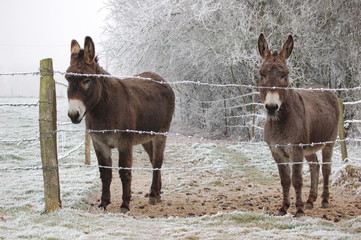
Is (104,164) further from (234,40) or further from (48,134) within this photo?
(234,40)

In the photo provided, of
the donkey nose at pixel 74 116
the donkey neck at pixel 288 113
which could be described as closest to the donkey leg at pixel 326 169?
the donkey neck at pixel 288 113

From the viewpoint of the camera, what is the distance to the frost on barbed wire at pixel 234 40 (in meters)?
14.3

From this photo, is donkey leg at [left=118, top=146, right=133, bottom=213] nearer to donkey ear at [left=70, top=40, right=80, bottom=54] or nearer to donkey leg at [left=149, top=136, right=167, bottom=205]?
donkey leg at [left=149, top=136, right=167, bottom=205]

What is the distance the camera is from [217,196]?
7.81 meters

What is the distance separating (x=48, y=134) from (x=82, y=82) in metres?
0.79

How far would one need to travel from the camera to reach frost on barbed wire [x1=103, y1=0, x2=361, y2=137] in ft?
47.0

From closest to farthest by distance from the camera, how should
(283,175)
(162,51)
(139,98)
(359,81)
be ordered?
(283,175)
(139,98)
(359,81)
(162,51)

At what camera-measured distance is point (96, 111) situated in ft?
20.0

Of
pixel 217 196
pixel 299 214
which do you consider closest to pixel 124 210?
pixel 217 196

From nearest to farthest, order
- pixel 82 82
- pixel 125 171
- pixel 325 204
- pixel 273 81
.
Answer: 1. pixel 273 81
2. pixel 82 82
3. pixel 125 171
4. pixel 325 204

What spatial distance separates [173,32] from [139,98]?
32.0 ft

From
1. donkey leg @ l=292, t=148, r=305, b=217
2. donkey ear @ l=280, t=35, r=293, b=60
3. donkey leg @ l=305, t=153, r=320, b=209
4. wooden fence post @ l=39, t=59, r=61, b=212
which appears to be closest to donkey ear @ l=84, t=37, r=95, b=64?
wooden fence post @ l=39, t=59, r=61, b=212

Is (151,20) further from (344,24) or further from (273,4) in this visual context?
(344,24)

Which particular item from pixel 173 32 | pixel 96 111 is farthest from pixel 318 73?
pixel 96 111
